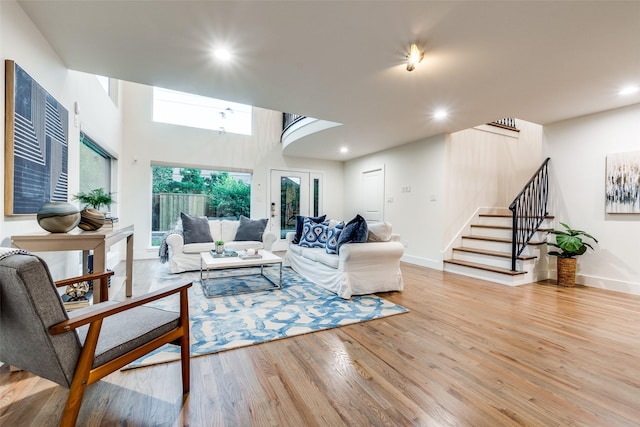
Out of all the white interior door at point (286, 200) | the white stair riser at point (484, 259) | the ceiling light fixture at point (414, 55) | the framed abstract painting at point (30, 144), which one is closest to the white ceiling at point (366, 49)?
the ceiling light fixture at point (414, 55)

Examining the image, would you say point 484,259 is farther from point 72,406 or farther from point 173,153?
point 173,153

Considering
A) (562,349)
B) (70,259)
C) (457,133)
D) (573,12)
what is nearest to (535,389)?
(562,349)

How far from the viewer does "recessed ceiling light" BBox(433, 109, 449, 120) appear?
146 inches

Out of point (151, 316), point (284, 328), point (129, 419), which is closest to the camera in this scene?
point (129, 419)

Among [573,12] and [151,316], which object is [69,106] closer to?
[151,316]

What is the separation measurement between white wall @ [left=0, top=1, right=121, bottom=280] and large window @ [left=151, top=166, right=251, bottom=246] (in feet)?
6.49

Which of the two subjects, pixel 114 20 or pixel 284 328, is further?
pixel 284 328

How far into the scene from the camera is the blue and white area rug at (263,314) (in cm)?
207

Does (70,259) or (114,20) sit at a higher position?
(114,20)

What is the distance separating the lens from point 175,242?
4.14m

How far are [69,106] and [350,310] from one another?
338 centimetres

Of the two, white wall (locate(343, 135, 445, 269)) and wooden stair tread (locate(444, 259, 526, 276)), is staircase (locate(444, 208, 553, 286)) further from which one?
white wall (locate(343, 135, 445, 269))

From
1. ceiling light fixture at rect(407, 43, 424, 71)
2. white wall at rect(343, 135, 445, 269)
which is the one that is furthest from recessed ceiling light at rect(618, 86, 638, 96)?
ceiling light fixture at rect(407, 43, 424, 71)

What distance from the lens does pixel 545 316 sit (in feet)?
8.82
